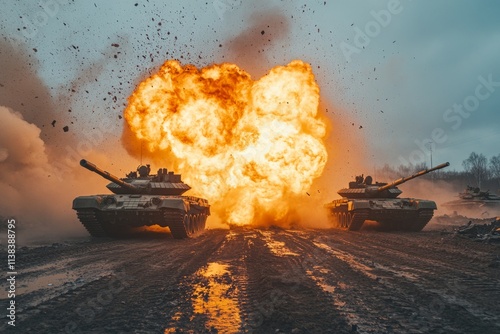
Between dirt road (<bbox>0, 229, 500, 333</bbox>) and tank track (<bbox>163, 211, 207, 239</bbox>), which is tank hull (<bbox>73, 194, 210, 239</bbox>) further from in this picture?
dirt road (<bbox>0, 229, 500, 333</bbox>)

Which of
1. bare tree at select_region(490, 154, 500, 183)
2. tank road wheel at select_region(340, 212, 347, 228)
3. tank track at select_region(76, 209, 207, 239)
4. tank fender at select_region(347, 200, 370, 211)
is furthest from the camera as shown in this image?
bare tree at select_region(490, 154, 500, 183)

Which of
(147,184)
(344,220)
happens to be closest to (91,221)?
(147,184)

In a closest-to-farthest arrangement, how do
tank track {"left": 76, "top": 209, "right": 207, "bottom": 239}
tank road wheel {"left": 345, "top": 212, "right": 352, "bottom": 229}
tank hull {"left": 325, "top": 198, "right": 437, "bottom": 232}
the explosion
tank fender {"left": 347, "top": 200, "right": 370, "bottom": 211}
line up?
tank track {"left": 76, "top": 209, "right": 207, "bottom": 239} < tank fender {"left": 347, "top": 200, "right": 370, "bottom": 211} < tank hull {"left": 325, "top": 198, "right": 437, "bottom": 232} < tank road wheel {"left": 345, "top": 212, "right": 352, "bottom": 229} < the explosion

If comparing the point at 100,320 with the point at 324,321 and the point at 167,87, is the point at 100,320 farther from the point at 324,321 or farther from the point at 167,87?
the point at 167,87

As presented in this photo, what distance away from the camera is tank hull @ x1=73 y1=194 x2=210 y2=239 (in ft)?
50.2

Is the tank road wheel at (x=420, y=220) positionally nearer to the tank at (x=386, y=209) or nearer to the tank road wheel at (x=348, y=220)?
the tank at (x=386, y=209)

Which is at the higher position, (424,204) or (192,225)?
(424,204)

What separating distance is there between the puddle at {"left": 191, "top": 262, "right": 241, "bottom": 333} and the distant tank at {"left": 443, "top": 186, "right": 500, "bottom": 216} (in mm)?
33117

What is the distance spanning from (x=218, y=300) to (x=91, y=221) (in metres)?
11.7

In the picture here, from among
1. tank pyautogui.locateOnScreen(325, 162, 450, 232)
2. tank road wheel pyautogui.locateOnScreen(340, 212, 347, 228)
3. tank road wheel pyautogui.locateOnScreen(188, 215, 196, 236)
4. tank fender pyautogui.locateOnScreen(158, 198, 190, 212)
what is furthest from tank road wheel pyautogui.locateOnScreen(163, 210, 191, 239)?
tank road wheel pyautogui.locateOnScreen(340, 212, 347, 228)

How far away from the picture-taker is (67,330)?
170 inches

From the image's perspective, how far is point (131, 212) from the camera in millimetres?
15672

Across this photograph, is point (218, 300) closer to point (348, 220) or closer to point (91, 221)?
point (91, 221)

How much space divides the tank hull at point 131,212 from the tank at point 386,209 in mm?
8529
